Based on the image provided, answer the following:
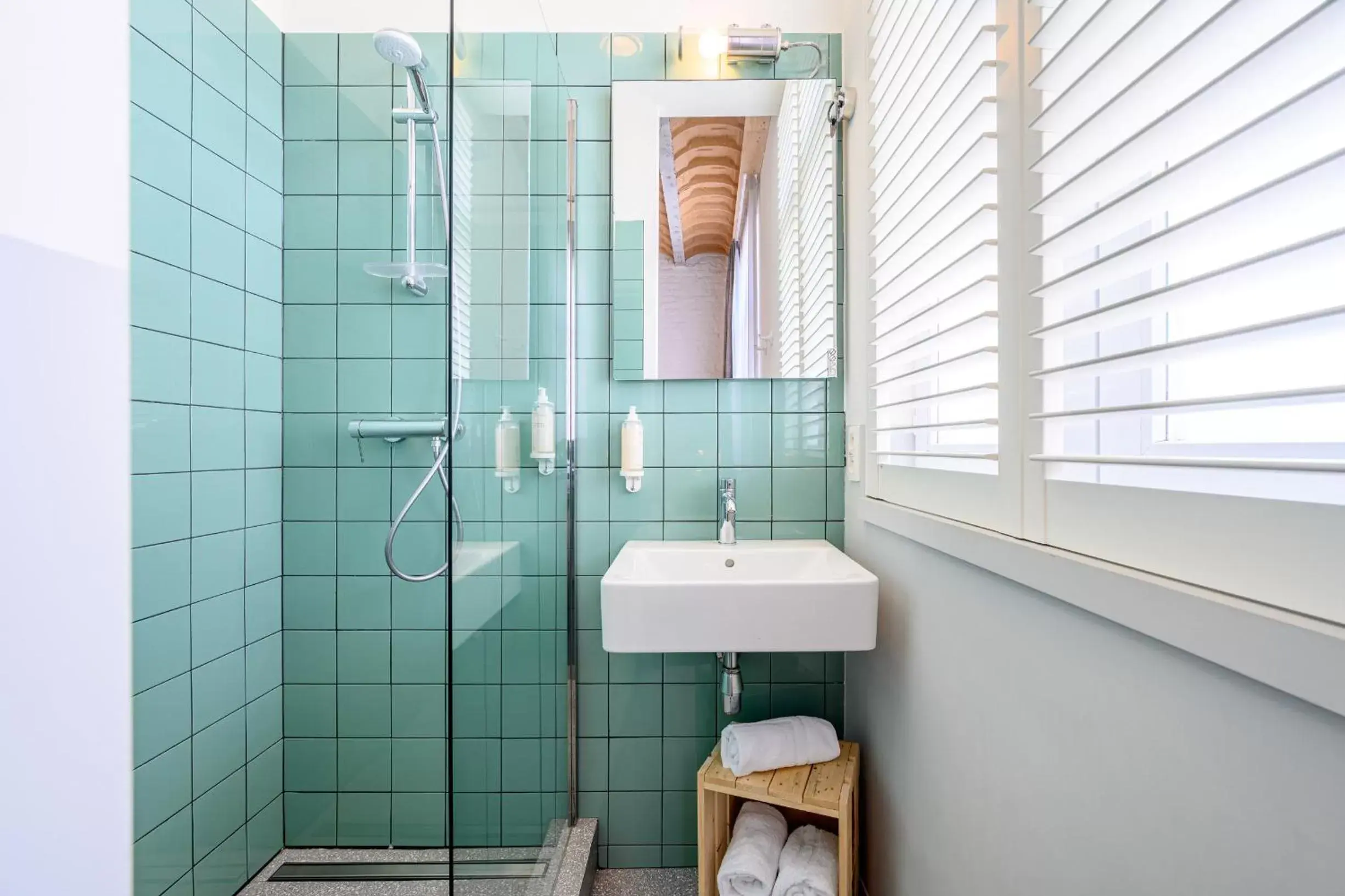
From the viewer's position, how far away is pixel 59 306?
536 millimetres

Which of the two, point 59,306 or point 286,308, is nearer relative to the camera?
point 59,306

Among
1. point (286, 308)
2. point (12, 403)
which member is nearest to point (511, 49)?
point (286, 308)

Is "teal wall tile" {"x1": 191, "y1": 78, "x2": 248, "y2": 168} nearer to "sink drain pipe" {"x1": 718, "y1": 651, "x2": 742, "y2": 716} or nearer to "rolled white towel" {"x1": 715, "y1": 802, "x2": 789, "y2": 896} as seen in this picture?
"sink drain pipe" {"x1": 718, "y1": 651, "x2": 742, "y2": 716}

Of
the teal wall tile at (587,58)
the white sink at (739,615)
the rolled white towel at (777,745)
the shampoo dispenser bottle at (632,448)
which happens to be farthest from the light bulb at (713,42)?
the rolled white towel at (777,745)

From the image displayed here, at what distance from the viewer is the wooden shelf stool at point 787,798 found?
1.15 meters

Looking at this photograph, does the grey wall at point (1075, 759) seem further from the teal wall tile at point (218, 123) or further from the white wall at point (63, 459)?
the teal wall tile at point (218, 123)

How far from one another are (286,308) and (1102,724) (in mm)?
1506

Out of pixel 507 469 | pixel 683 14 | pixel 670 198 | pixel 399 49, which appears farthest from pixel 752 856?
pixel 683 14

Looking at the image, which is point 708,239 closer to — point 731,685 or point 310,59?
point 310,59

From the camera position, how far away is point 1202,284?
0.48 meters

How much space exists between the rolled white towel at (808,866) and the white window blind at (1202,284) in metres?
0.86

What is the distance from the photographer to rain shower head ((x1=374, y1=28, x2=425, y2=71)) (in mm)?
980

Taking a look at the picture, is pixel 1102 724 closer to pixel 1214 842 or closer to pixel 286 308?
pixel 1214 842

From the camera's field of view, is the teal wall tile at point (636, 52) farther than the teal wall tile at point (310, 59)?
Yes
